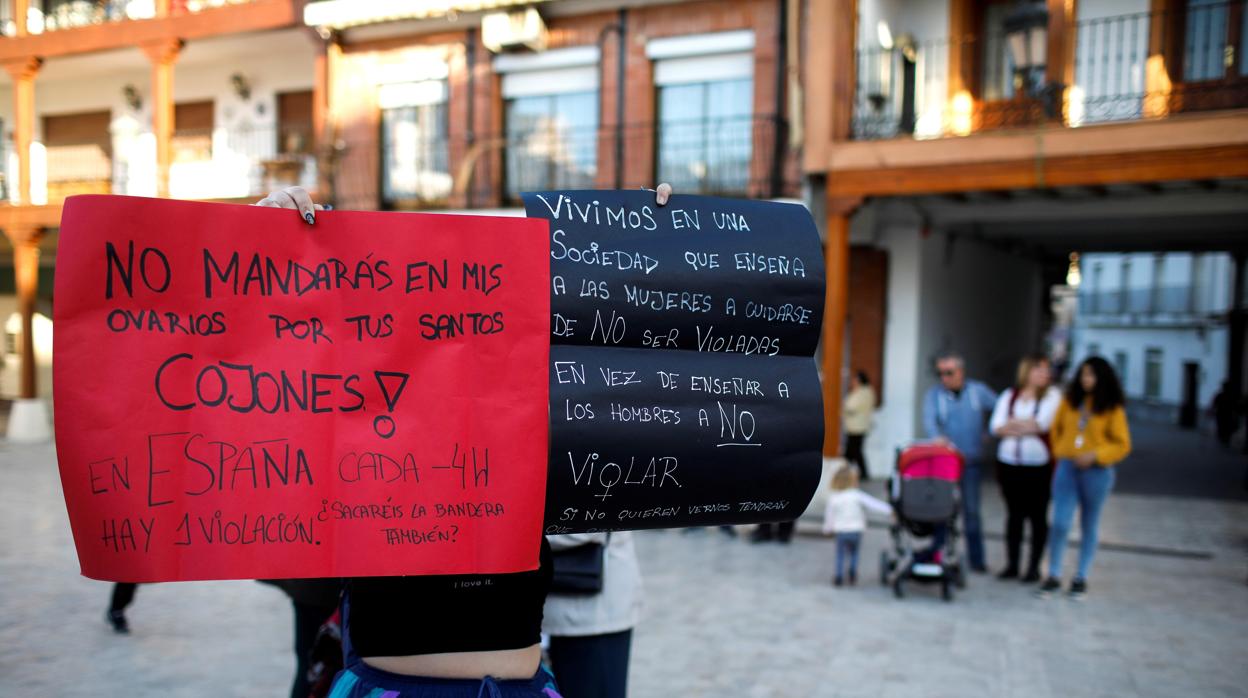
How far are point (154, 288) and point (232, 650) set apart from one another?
4345mm

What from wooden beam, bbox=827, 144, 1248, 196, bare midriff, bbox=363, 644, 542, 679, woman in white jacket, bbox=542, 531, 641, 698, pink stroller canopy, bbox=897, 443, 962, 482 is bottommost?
pink stroller canopy, bbox=897, 443, 962, 482

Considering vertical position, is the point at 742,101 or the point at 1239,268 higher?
the point at 742,101

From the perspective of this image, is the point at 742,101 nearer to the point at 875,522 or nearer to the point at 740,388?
the point at 875,522

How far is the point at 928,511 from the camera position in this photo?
683 centimetres

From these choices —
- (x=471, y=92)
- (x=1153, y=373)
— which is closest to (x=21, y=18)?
(x=471, y=92)

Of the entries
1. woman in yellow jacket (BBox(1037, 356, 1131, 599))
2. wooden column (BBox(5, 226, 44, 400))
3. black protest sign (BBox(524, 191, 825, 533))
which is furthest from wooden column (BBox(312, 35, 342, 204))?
black protest sign (BBox(524, 191, 825, 533))

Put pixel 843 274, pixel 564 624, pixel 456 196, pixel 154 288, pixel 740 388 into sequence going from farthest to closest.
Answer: pixel 456 196 → pixel 843 274 → pixel 564 624 → pixel 740 388 → pixel 154 288

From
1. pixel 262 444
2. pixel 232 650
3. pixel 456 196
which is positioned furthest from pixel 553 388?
pixel 456 196

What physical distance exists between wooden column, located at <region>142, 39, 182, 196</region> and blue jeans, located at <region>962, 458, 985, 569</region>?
43.1ft

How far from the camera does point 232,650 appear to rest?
5.54 metres

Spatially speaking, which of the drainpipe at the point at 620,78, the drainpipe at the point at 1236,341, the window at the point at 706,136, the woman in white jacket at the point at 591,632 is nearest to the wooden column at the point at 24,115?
the drainpipe at the point at 620,78

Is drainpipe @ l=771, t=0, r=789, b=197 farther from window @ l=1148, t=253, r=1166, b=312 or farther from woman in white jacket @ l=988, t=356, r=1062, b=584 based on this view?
window @ l=1148, t=253, r=1166, b=312

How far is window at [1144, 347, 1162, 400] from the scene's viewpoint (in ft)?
109

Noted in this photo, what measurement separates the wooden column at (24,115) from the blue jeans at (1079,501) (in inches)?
669
